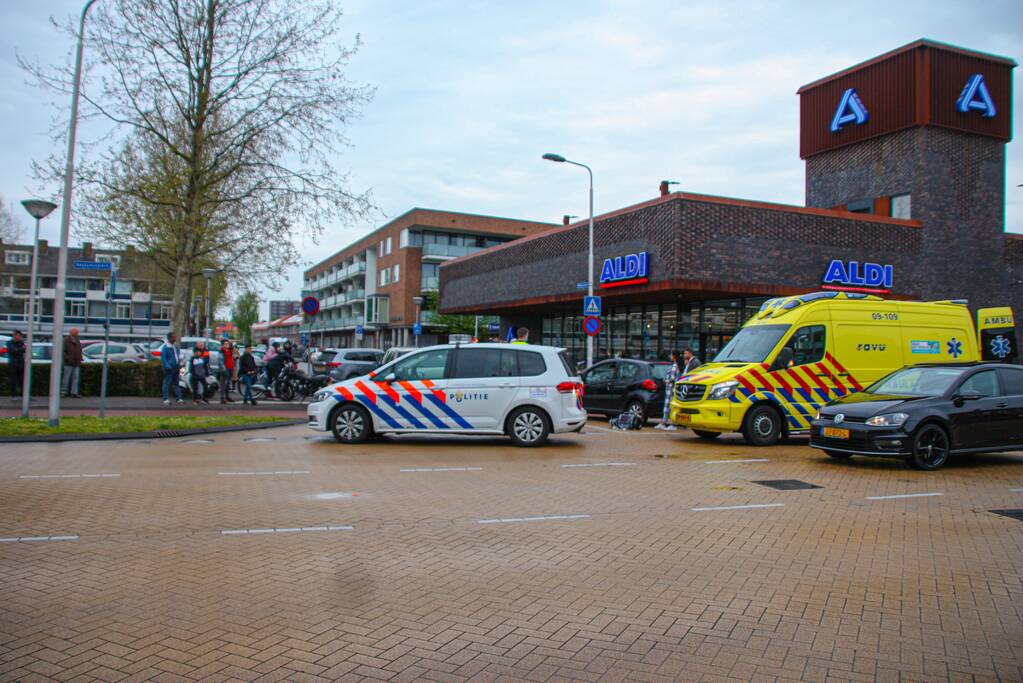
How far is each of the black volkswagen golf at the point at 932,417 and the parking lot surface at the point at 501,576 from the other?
2.81 feet

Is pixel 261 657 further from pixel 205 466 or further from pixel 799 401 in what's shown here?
pixel 799 401

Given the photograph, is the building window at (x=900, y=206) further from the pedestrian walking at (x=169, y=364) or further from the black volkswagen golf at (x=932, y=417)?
the pedestrian walking at (x=169, y=364)

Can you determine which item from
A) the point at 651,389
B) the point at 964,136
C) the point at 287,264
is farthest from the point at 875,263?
the point at 287,264

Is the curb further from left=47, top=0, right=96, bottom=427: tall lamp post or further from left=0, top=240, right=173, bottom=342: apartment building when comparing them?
left=0, top=240, right=173, bottom=342: apartment building

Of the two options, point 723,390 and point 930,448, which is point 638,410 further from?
point 930,448

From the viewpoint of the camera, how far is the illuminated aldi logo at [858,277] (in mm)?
24922

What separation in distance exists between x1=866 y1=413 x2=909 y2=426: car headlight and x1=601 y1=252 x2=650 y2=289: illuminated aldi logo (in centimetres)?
1388

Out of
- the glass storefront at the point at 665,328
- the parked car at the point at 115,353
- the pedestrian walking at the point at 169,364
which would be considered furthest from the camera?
the glass storefront at the point at 665,328

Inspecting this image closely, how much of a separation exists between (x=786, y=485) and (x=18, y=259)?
312 feet

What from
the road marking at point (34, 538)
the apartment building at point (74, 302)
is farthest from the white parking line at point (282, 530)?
the apartment building at point (74, 302)

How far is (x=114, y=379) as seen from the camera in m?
21.4

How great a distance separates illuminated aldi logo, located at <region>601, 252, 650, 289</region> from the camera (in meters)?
24.3

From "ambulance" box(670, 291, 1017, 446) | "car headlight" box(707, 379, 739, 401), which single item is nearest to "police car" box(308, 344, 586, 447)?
"car headlight" box(707, 379, 739, 401)

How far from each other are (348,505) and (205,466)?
3.53 m
